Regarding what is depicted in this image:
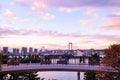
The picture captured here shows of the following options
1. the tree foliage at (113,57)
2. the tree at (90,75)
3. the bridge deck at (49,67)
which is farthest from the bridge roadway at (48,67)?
the tree foliage at (113,57)

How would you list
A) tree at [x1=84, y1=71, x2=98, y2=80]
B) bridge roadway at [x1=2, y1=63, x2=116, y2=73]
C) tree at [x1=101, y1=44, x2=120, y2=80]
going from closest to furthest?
1. tree at [x1=101, y1=44, x2=120, y2=80]
2. tree at [x1=84, y1=71, x2=98, y2=80]
3. bridge roadway at [x1=2, y1=63, x2=116, y2=73]

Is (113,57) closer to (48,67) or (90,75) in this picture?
(90,75)

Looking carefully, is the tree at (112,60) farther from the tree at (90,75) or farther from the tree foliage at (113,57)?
the tree at (90,75)

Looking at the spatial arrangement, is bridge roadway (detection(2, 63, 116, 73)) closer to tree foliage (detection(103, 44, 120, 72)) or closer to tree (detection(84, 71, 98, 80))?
tree (detection(84, 71, 98, 80))

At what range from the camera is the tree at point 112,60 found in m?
42.3

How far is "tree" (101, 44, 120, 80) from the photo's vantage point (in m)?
42.3

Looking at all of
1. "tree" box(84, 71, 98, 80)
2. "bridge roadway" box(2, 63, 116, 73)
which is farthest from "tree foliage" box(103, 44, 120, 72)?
"tree" box(84, 71, 98, 80)

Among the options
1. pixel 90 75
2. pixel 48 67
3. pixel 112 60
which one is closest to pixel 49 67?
pixel 48 67

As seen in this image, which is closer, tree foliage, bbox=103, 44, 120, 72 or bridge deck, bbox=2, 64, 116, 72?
tree foliage, bbox=103, 44, 120, 72

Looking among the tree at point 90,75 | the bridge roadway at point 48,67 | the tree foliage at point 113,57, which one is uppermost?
the tree foliage at point 113,57

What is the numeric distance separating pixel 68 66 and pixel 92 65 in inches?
168

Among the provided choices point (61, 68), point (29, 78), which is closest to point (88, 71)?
point (61, 68)

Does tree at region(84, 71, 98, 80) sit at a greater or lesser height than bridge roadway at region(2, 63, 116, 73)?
lesser

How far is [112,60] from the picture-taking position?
42.4 metres
